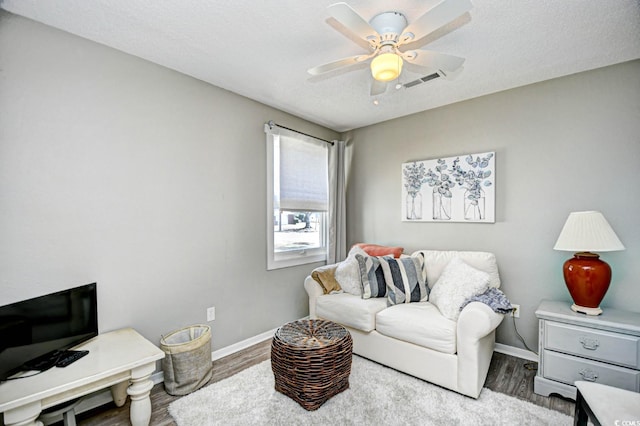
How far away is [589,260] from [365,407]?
6.24 feet

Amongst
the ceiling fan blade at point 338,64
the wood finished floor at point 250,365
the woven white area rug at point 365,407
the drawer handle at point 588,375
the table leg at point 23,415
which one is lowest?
the wood finished floor at point 250,365

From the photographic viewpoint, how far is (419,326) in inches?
88.8

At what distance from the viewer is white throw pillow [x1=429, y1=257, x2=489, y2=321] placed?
227cm

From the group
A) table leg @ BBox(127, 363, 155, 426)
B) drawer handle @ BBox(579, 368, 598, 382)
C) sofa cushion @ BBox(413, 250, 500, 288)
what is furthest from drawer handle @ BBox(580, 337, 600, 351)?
table leg @ BBox(127, 363, 155, 426)

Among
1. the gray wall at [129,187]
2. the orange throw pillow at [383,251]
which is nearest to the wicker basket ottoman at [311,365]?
the gray wall at [129,187]

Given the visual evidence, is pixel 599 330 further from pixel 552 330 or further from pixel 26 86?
pixel 26 86

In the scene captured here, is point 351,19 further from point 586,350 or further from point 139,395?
point 586,350

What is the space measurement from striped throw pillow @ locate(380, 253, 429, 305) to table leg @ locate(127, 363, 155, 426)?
1.89 m

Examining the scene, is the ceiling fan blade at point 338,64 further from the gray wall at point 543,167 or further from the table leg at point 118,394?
the table leg at point 118,394

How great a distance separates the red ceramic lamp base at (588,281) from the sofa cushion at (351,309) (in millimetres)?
1391

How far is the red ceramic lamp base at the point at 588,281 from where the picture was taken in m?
2.09

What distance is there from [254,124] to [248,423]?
99.4 inches

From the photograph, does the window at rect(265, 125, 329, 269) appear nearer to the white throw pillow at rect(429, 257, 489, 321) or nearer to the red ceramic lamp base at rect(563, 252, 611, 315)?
the white throw pillow at rect(429, 257, 489, 321)

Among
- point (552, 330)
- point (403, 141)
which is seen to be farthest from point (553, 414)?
point (403, 141)
